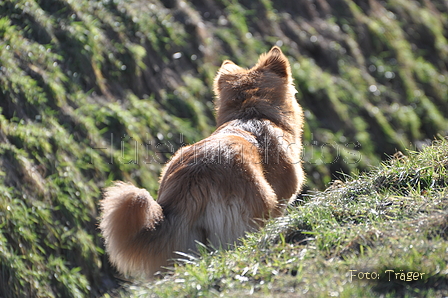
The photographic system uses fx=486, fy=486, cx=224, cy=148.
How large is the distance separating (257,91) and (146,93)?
2817 mm

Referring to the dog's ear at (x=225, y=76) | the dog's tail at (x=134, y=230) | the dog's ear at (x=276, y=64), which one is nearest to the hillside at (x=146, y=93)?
the dog's tail at (x=134, y=230)

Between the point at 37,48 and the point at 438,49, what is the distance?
10.1 meters

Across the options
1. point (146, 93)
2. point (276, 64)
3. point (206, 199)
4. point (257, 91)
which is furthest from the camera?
point (146, 93)

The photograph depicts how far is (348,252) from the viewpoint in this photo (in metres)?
3.00

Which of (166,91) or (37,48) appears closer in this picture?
(37,48)

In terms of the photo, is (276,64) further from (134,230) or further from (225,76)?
(134,230)

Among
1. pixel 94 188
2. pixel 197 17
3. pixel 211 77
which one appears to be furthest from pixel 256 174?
pixel 197 17

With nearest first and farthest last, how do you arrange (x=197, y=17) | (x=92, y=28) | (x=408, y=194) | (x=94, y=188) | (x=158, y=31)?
1. (x=408, y=194)
2. (x=94, y=188)
3. (x=92, y=28)
4. (x=158, y=31)
5. (x=197, y=17)

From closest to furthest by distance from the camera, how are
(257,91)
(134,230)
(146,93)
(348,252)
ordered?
1. (348,252)
2. (134,230)
3. (257,91)
4. (146,93)

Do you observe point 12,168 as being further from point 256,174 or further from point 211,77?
point 211,77

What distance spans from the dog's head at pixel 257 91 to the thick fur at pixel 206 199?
36 centimetres

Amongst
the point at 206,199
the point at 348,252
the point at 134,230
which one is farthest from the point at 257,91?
the point at 348,252

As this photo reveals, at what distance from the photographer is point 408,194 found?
3.70 meters

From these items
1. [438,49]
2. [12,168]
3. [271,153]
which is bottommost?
[438,49]
